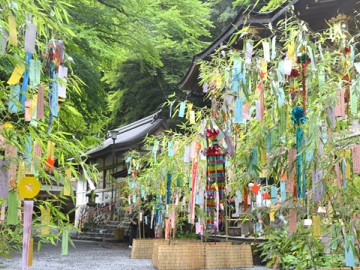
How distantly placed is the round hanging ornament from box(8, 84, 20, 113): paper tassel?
0.42 metres

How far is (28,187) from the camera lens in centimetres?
244

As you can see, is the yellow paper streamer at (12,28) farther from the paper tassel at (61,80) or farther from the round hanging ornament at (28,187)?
the round hanging ornament at (28,187)

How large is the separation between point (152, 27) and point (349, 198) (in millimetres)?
10094

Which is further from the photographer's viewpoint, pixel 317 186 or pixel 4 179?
pixel 317 186

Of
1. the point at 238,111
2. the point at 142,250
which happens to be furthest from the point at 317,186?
the point at 142,250

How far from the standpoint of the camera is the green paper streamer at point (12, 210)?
98.0 inches

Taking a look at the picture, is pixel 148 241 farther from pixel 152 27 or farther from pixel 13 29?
pixel 13 29

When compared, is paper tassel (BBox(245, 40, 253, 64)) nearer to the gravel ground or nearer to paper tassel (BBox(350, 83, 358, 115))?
paper tassel (BBox(350, 83, 358, 115))

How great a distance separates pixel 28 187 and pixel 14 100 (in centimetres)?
→ 55

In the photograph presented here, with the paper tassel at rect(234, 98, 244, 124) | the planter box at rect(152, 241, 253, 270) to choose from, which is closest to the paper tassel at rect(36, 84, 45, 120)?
the paper tassel at rect(234, 98, 244, 124)

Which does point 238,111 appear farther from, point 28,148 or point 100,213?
point 100,213

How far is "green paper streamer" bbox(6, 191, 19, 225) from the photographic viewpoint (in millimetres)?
2488

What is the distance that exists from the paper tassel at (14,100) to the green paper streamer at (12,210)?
0.51m

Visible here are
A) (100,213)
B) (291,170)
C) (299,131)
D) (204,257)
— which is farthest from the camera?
(100,213)
